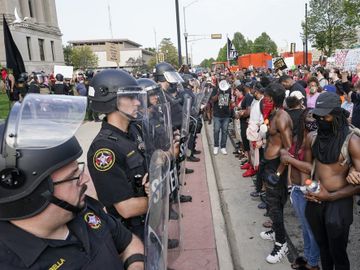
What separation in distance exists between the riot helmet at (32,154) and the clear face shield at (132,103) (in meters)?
1.05

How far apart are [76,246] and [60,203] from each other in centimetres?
Answer: 22

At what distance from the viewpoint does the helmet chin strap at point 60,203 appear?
1347 millimetres

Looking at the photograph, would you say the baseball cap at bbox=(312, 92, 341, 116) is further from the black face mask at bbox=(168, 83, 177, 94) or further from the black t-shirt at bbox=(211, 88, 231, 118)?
the black t-shirt at bbox=(211, 88, 231, 118)

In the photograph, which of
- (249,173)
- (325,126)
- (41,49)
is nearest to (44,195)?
(325,126)

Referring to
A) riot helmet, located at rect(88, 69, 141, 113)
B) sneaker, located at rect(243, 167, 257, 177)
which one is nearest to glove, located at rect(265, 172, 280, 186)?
riot helmet, located at rect(88, 69, 141, 113)

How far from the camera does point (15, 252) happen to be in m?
1.26

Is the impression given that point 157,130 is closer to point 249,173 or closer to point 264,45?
point 249,173

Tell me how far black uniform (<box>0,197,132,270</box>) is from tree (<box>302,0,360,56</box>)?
121 feet

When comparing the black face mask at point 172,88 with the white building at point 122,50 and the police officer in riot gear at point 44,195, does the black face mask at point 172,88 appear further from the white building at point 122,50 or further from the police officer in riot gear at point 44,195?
the white building at point 122,50

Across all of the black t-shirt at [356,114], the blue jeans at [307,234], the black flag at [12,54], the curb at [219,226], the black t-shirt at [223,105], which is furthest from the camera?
the black t-shirt at [223,105]

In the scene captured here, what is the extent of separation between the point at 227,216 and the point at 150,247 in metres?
3.57

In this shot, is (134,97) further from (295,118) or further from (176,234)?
(295,118)

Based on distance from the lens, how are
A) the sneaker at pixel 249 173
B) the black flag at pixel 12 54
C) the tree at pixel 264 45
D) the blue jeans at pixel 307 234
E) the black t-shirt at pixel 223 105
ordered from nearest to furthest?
the blue jeans at pixel 307 234, the black flag at pixel 12 54, the sneaker at pixel 249 173, the black t-shirt at pixel 223 105, the tree at pixel 264 45

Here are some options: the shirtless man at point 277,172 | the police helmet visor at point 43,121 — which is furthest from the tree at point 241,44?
the police helmet visor at point 43,121
